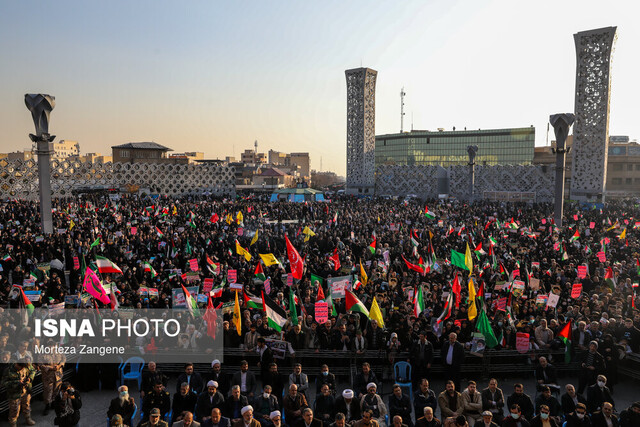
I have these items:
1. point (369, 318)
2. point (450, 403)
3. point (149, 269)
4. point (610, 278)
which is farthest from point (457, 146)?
point (450, 403)

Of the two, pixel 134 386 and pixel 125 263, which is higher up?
pixel 125 263

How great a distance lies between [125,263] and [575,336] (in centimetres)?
1369

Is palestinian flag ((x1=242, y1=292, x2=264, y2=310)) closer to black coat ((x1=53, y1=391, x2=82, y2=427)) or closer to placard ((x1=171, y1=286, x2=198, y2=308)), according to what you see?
placard ((x1=171, y1=286, x2=198, y2=308))

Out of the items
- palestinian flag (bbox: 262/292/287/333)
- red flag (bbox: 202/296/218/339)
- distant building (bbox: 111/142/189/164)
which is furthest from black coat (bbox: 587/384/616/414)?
distant building (bbox: 111/142/189/164)

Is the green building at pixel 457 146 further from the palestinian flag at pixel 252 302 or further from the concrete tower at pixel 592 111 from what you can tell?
the palestinian flag at pixel 252 302

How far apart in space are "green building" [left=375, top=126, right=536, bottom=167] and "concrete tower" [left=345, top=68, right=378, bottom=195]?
39.6m

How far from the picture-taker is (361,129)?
60.4m

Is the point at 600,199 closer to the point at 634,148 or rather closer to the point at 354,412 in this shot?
the point at 354,412

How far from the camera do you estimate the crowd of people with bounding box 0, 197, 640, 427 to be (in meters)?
7.06

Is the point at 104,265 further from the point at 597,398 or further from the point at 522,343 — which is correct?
the point at 597,398

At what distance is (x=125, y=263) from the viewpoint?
16.3m

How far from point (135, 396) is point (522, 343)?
7558mm

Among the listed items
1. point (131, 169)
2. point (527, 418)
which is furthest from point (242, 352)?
point (131, 169)

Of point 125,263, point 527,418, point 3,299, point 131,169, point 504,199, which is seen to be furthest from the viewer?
point 131,169
